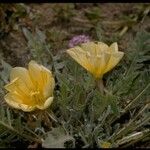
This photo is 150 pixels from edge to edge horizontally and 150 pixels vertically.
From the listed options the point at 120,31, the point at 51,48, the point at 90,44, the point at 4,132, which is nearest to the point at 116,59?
the point at 90,44

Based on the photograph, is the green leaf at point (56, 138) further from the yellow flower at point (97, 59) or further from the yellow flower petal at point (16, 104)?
the yellow flower at point (97, 59)

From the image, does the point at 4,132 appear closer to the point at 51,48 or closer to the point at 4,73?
the point at 4,73

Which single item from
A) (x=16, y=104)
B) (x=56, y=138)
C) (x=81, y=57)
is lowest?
(x=56, y=138)

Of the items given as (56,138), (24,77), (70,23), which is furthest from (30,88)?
(70,23)

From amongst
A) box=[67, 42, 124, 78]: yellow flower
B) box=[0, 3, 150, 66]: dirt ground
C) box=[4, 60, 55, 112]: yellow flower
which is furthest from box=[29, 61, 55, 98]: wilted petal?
box=[0, 3, 150, 66]: dirt ground

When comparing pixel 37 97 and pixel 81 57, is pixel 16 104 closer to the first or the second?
pixel 37 97

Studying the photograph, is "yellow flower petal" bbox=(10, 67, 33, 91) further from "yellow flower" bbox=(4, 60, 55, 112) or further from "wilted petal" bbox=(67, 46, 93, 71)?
"wilted petal" bbox=(67, 46, 93, 71)
